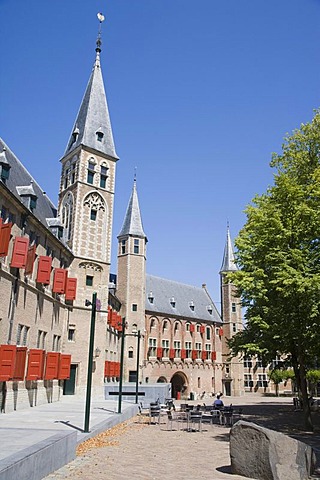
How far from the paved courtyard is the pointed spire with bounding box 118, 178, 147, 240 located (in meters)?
29.9

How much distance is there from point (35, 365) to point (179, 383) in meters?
36.3

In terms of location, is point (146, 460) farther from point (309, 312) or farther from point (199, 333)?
point (199, 333)

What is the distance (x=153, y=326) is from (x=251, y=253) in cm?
3217

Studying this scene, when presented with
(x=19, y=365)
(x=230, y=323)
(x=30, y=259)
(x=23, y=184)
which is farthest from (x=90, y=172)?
(x=230, y=323)

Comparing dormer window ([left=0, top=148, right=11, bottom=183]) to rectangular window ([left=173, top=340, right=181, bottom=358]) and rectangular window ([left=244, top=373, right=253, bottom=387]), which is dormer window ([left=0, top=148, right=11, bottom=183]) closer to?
rectangular window ([left=173, top=340, right=181, bottom=358])

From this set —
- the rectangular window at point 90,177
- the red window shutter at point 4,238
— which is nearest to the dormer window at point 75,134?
the rectangular window at point 90,177

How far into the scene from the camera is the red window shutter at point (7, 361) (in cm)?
1627

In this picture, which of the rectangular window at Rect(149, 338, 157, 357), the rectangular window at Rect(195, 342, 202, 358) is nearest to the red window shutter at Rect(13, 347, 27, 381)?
the rectangular window at Rect(149, 338, 157, 357)

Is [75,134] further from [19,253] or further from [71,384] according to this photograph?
[71,384]

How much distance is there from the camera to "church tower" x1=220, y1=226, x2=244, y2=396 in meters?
57.0

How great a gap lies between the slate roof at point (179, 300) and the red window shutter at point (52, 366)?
27016 mm

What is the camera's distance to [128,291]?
43844 mm

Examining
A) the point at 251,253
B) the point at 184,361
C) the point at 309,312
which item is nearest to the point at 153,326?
the point at 184,361

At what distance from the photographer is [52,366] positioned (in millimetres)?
22438
